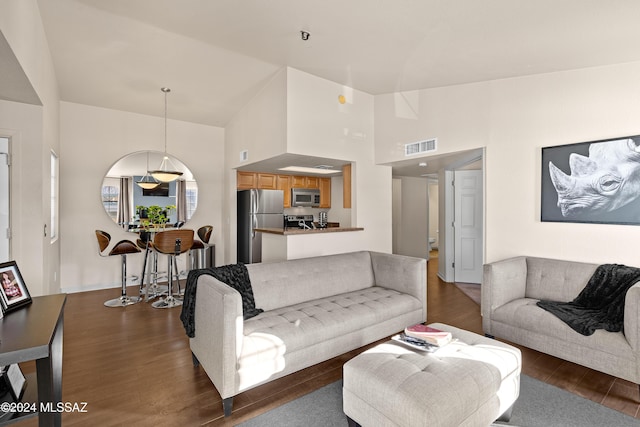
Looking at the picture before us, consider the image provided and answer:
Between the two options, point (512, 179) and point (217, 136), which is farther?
point (217, 136)

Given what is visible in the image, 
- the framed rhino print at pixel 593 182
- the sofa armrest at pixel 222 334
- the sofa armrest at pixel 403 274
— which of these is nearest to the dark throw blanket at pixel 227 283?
the sofa armrest at pixel 222 334

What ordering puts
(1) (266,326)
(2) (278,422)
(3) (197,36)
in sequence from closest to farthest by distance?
(2) (278,422) → (1) (266,326) → (3) (197,36)

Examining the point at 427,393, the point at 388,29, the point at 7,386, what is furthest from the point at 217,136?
the point at 427,393

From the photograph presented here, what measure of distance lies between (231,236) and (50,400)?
459 centimetres

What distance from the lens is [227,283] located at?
259 centimetres

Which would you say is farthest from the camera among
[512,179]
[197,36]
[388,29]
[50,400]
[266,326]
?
[512,179]

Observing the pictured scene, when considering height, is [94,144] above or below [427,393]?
above

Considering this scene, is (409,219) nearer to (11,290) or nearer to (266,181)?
(266,181)

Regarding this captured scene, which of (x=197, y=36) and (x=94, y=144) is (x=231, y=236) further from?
(x=197, y=36)

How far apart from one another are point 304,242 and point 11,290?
2817 millimetres

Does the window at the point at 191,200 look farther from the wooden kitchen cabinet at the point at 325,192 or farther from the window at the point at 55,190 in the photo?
the wooden kitchen cabinet at the point at 325,192

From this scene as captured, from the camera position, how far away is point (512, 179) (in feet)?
11.6

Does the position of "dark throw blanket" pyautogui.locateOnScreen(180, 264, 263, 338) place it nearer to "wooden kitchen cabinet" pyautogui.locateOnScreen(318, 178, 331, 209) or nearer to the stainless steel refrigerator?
the stainless steel refrigerator

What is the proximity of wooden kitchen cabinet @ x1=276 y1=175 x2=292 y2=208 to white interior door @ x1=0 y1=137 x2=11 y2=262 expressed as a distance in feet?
12.9
